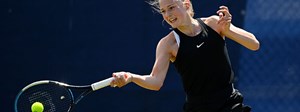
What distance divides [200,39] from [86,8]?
155 cm

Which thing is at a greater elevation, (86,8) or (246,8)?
(86,8)

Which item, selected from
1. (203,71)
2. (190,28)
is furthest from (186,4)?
(203,71)

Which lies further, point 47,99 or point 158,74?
point 47,99

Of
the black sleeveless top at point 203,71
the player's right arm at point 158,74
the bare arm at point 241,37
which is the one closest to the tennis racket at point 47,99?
the player's right arm at point 158,74

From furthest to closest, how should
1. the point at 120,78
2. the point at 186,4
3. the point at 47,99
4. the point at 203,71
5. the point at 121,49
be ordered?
the point at 121,49, the point at 47,99, the point at 186,4, the point at 203,71, the point at 120,78

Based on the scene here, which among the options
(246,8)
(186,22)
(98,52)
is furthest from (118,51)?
(186,22)

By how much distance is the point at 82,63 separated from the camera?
4.71 metres

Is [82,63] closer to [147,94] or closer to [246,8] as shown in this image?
[147,94]

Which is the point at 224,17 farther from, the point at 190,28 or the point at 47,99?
the point at 47,99

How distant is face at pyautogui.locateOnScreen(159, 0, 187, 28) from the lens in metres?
3.26

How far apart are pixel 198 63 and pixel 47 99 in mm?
1101

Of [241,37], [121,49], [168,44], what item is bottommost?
[121,49]

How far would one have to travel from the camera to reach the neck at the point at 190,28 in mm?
3365

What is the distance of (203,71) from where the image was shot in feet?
10.8
